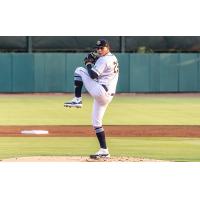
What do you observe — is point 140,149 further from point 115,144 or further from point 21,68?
point 21,68

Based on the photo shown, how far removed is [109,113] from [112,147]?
12.4 metres

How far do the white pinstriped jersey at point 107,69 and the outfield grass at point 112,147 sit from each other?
2.23 metres

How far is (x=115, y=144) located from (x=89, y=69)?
5.04m

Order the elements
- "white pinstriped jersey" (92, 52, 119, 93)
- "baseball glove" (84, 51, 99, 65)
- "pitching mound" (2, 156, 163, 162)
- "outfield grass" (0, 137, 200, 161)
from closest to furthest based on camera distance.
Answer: "white pinstriped jersey" (92, 52, 119, 93), "baseball glove" (84, 51, 99, 65), "pitching mound" (2, 156, 163, 162), "outfield grass" (0, 137, 200, 161)

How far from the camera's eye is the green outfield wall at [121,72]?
41.0 m

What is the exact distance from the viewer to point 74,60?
4125 cm

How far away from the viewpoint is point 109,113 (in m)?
28.2

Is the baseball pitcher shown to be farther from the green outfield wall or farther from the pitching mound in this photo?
the green outfield wall

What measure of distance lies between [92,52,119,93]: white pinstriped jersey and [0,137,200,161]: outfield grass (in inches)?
87.9

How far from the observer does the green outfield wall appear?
4100 centimetres

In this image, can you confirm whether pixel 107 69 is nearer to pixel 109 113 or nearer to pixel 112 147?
pixel 112 147

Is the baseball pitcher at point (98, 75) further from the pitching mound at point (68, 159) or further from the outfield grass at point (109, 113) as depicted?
the outfield grass at point (109, 113)

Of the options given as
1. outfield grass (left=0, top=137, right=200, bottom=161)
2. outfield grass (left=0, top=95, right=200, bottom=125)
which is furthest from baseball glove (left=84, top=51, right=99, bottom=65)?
outfield grass (left=0, top=95, right=200, bottom=125)

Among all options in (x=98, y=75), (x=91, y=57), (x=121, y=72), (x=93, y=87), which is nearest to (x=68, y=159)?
(x=93, y=87)
